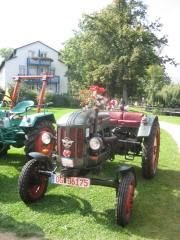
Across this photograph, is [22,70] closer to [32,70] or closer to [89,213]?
[32,70]

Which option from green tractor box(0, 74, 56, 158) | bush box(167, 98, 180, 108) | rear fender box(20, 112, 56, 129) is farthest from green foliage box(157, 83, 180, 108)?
rear fender box(20, 112, 56, 129)

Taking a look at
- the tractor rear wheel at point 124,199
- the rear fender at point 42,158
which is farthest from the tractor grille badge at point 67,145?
the tractor rear wheel at point 124,199

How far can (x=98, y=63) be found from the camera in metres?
34.8

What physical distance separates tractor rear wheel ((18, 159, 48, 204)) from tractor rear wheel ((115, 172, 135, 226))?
128 centimetres

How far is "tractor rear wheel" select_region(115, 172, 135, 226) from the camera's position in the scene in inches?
132

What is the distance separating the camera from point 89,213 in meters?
3.78

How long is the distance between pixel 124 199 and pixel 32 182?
1.42 meters

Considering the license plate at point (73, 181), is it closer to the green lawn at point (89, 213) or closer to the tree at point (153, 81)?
the green lawn at point (89, 213)

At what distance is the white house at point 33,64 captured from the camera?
39000 mm

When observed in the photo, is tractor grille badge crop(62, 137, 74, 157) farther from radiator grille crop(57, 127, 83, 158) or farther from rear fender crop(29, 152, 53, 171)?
rear fender crop(29, 152, 53, 171)

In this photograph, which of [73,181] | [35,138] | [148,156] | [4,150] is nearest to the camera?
[73,181]

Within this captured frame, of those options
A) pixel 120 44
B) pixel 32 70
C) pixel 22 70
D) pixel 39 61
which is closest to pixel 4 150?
pixel 120 44

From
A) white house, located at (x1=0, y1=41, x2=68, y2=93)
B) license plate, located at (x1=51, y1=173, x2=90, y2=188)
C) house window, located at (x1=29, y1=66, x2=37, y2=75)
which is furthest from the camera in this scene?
house window, located at (x1=29, y1=66, x2=37, y2=75)

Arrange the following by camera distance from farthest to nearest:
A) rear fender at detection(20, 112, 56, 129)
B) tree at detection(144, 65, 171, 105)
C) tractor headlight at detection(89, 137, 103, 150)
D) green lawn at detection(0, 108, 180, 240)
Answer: tree at detection(144, 65, 171, 105), rear fender at detection(20, 112, 56, 129), tractor headlight at detection(89, 137, 103, 150), green lawn at detection(0, 108, 180, 240)
